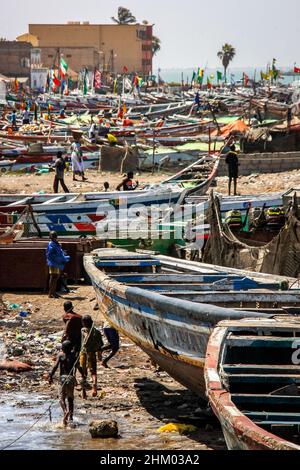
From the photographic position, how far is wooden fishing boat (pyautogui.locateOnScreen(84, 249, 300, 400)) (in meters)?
9.94

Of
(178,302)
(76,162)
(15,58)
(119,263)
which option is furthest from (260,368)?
(15,58)

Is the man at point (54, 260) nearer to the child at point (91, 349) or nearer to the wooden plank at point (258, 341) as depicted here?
the child at point (91, 349)

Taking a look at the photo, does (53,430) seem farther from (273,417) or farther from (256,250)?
(256,250)

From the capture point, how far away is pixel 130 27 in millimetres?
128250

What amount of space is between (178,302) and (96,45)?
4634 inches

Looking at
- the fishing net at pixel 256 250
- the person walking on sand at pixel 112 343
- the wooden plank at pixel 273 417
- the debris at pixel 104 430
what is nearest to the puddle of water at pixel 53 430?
the debris at pixel 104 430

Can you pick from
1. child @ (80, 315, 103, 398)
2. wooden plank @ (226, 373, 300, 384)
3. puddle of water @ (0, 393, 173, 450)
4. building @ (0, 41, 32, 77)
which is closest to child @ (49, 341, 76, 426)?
puddle of water @ (0, 393, 173, 450)

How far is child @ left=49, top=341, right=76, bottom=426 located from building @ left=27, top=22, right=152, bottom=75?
106 meters

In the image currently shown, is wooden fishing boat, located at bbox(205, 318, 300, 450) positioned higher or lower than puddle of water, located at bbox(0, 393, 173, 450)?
higher

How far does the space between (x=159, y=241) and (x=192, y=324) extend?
8764 millimetres

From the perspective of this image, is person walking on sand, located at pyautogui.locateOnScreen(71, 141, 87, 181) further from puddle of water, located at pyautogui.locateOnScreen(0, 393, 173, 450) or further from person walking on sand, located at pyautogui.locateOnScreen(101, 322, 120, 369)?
puddle of water, located at pyautogui.locateOnScreen(0, 393, 173, 450)

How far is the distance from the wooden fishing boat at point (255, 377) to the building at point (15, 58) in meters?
93.5
